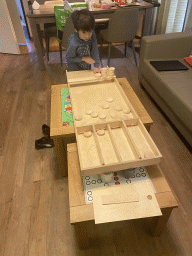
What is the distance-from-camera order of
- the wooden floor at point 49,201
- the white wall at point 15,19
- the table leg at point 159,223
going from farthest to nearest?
the white wall at point 15,19, the wooden floor at point 49,201, the table leg at point 159,223

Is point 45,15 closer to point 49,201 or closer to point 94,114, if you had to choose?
point 94,114

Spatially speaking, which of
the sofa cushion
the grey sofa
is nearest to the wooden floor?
the grey sofa

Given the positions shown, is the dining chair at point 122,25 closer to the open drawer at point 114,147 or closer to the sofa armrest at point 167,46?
the sofa armrest at point 167,46

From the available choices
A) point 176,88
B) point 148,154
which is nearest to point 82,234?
point 148,154

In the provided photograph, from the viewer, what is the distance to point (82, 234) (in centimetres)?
99

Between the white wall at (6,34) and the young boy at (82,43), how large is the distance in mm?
2188

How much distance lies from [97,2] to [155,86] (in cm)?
200

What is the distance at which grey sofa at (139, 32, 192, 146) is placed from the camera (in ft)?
5.32

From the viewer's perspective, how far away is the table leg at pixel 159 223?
0.96 m

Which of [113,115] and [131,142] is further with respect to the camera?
[113,115]

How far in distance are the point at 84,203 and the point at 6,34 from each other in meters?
3.64

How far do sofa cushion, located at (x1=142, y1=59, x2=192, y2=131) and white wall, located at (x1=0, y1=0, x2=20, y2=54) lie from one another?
2582 mm

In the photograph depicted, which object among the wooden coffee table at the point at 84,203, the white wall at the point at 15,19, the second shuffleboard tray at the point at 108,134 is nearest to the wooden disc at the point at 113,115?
the second shuffleboard tray at the point at 108,134

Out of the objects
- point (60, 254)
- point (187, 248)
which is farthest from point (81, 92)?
point (187, 248)
